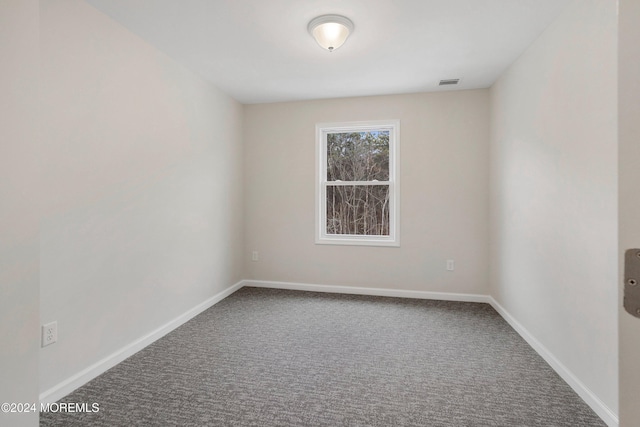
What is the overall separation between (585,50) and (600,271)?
1.29m

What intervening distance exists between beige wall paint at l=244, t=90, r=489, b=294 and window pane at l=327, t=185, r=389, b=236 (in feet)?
0.80

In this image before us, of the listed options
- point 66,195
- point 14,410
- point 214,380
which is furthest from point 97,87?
point 214,380

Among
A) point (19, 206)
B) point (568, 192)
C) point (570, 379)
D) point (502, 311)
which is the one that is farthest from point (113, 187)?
point (502, 311)

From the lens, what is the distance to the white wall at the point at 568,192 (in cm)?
169

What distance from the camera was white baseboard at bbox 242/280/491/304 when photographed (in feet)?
12.2

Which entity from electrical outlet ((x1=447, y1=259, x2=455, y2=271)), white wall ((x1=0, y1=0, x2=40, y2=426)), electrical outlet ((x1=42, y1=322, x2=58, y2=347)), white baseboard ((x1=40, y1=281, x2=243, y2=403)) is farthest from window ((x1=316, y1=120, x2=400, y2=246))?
white wall ((x1=0, y1=0, x2=40, y2=426))

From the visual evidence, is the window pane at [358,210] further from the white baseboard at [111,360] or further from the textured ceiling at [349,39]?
the white baseboard at [111,360]

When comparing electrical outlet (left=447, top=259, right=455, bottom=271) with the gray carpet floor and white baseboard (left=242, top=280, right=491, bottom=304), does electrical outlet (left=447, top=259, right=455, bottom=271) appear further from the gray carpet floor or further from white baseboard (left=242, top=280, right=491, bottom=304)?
the gray carpet floor

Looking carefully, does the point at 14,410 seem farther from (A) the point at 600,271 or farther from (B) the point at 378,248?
(B) the point at 378,248

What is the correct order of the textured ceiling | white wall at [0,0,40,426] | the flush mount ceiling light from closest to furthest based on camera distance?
white wall at [0,0,40,426] → the textured ceiling → the flush mount ceiling light

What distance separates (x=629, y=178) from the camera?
0.50 m

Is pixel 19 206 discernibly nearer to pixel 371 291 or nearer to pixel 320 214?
pixel 320 214

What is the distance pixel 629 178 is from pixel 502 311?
321 cm

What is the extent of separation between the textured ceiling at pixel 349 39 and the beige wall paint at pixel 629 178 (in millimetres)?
1869
